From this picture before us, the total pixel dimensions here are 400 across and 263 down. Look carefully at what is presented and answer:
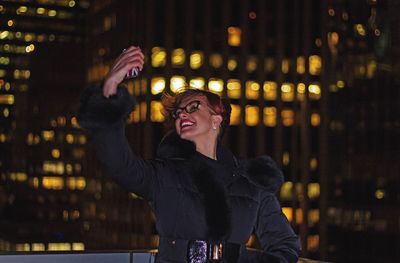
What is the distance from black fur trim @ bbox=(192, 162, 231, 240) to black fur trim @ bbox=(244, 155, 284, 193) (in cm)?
18

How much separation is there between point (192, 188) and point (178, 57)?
301ft

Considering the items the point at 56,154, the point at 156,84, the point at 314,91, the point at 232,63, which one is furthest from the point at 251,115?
the point at 56,154

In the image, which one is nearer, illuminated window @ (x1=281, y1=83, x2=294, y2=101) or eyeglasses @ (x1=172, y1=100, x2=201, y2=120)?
eyeglasses @ (x1=172, y1=100, x2=201, y2=120)

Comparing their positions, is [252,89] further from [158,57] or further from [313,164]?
[158,57]

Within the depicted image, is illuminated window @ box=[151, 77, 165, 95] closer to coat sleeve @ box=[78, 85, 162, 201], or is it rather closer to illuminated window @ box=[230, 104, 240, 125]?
illuminated window @ box=[230, 104, 240, 125]

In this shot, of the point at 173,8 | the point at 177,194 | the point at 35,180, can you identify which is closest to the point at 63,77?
the point at 35,180

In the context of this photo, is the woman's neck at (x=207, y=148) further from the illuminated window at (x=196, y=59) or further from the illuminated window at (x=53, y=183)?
the illuminated window at (x=53, y=183)

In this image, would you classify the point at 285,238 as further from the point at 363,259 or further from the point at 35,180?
the point at 35,180

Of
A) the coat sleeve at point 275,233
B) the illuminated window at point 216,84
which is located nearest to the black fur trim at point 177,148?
the coat sleeve at point 275,233

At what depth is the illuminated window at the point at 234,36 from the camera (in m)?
95.4

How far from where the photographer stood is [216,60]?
312ft

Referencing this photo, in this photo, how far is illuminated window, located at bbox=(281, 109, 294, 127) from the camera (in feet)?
310

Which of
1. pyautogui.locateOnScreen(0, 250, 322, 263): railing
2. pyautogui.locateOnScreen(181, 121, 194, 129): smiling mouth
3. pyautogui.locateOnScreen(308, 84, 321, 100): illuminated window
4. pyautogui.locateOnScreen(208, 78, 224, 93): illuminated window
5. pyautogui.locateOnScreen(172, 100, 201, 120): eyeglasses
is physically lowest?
pyautogui.locateOnScreen(0, 250, 322, 263): railing

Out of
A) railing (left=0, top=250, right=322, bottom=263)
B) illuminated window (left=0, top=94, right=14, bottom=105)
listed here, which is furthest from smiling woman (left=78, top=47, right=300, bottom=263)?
illuminated window (left=0, top=94, right=14, bottom=105)
